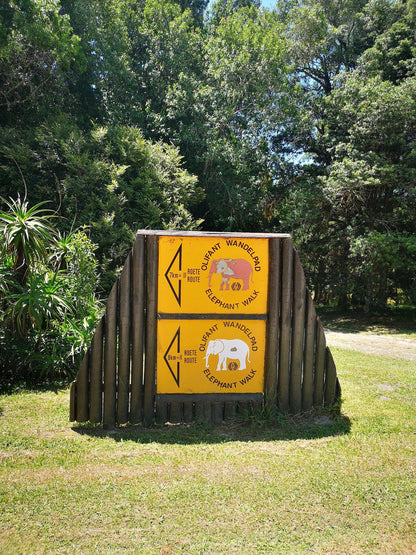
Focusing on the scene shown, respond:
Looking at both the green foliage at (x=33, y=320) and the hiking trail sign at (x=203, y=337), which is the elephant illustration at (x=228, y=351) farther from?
the green foliage at (x=33, y=320)

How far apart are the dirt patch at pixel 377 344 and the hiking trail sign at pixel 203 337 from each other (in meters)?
5.16

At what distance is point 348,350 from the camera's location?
9812mm

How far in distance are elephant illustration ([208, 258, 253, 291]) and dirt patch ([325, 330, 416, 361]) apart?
5660mm

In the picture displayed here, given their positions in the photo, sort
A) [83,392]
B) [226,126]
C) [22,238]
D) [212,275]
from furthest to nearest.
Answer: [226,126], [22,238], [212,275], [83,392]

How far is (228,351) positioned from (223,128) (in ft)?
50.5

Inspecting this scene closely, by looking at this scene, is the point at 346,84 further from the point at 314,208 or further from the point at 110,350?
the point at 110,350

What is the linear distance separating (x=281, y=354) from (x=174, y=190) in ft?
38.3

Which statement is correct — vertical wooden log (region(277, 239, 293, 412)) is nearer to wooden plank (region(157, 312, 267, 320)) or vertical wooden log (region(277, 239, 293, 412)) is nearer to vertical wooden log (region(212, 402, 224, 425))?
wooden plank (region(157, 312, 267, 320))

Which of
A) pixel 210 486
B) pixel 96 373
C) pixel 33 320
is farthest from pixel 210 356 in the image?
pixel 33 320

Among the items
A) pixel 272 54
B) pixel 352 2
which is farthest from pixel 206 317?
pixel 352 2

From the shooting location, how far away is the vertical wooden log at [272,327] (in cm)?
475

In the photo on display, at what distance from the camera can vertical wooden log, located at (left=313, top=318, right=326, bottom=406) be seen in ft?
15.9

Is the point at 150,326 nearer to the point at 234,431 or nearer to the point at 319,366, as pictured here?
the point at 234,431

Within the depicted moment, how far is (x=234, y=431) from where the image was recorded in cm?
454
